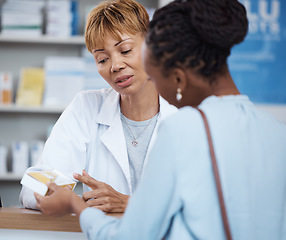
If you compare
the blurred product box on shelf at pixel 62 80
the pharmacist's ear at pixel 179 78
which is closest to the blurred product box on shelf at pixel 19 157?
the blurred product box on shelf at pixel 62 80

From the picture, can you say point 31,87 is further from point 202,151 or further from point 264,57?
point 202,151

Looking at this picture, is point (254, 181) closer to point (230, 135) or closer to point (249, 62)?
point (230, 135)

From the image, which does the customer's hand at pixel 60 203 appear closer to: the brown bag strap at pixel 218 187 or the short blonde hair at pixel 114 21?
the brown bag strap at pixel 218 187

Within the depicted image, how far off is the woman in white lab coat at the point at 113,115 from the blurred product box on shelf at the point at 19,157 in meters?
1.49

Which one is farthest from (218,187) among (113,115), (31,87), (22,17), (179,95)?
(22,17)

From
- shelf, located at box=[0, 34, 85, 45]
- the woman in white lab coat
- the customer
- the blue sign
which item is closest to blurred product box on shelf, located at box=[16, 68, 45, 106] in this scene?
shelf, located at box=[0, 34, 85, 45]

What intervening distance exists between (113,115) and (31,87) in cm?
161

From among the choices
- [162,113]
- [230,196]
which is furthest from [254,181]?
[162,113]

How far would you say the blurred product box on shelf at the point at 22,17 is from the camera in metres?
3.09

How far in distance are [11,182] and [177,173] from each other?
2.80m

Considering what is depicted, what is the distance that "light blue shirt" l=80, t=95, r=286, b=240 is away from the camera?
2.71ft

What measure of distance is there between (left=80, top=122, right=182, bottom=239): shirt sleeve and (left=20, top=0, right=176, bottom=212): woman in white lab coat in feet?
2.09

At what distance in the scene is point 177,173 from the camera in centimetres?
82

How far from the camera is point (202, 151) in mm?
836
